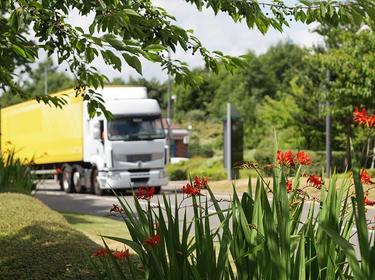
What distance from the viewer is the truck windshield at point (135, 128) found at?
900 inches

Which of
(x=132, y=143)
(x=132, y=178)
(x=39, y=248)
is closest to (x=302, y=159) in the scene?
(x=39, y=248)

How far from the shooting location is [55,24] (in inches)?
163

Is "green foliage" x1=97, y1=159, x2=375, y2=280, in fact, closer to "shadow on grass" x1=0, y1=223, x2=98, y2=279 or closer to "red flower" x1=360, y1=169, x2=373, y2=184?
"red flower" x1=360, y1=169, x2=373, y2=184

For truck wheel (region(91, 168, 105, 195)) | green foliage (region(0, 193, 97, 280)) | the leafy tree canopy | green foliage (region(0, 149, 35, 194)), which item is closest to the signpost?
truck wheel (region(91, 168, 105, 195))

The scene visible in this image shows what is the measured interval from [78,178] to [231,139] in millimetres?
6080

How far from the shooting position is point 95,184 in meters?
24.8

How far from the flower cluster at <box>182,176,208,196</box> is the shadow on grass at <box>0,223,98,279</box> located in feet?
4.67

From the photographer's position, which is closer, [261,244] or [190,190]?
[261,244]

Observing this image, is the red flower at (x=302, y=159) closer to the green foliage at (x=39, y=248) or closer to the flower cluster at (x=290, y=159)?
the flower cluster at (x=290, y=159)

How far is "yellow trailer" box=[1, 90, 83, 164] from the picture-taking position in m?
26.7

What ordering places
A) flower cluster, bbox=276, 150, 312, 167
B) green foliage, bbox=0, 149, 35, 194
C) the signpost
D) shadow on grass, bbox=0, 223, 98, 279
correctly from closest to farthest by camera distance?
flower cluster, bbox=276, 150, 312, 167, shadow on grass, bbox=0, 223, 98, 279, green foliage, bbox=0, 149, 35, 194, the signpost

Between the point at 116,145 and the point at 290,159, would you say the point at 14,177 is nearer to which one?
the point at 116,145

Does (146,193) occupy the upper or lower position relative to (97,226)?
upper

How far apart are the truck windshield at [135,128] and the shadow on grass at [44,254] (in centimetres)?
1567
